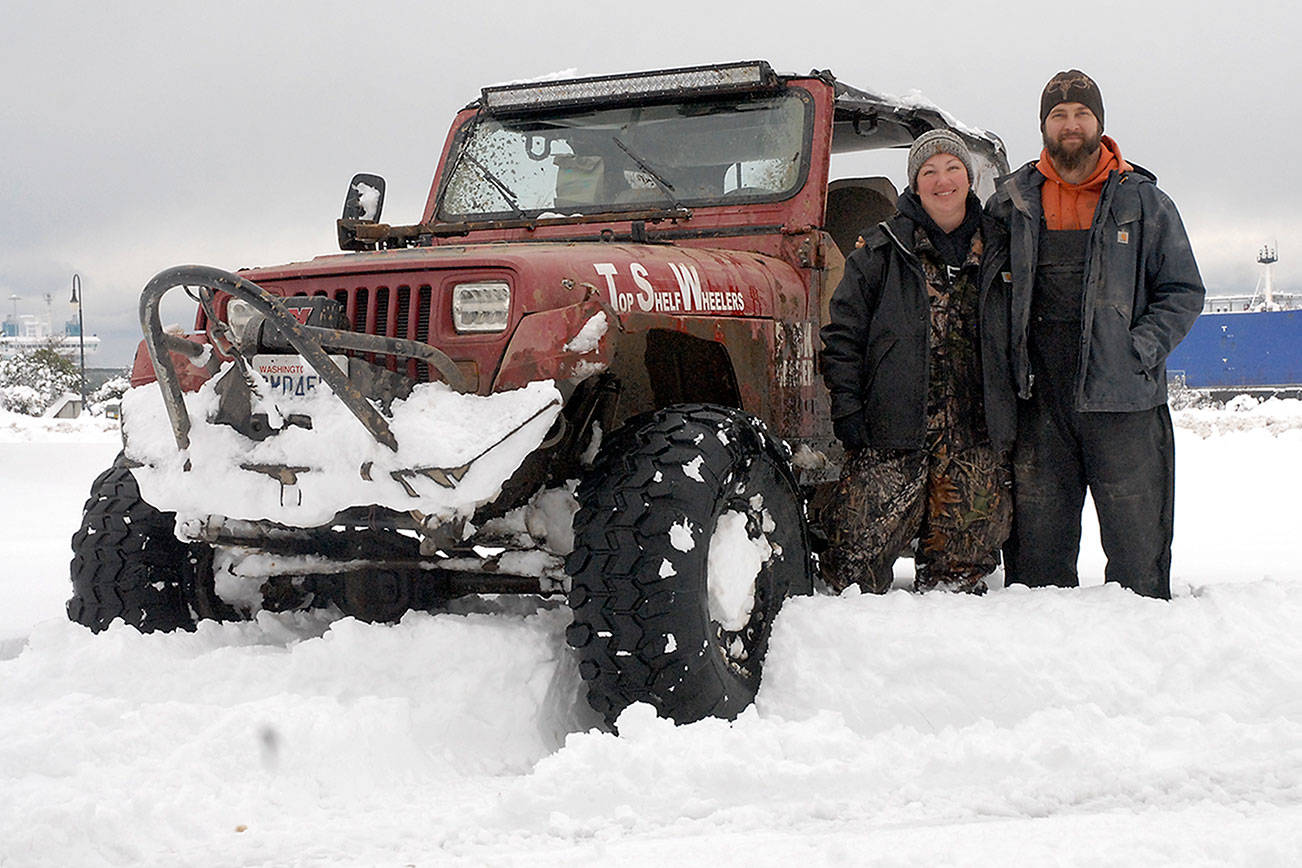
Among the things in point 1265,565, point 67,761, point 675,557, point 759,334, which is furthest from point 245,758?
point 1265,565

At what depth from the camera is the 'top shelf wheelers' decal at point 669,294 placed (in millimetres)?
3375

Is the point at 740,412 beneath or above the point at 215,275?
beneath

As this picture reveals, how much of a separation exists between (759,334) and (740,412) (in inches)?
20.0

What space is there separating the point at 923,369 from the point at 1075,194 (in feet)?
2.55

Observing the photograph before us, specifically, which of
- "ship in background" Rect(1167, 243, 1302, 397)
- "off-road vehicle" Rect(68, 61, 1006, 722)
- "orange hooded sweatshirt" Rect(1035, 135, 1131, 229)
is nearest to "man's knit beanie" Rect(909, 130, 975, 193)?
"orange hooded sweatshirt" Rect(1035, 135, 1131, 229)

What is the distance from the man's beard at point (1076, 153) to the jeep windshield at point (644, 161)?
2.88ft

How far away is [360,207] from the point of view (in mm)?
4848

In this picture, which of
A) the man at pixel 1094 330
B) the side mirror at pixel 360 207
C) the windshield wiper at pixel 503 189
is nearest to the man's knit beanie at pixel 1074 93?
the man at pixel 1094 330

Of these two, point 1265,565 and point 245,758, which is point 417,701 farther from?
point 1265,565

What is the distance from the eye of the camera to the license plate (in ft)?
10.3

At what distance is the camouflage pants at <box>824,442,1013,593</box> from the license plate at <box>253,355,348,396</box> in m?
1.92

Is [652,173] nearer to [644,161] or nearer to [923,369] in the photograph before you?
[644,161]

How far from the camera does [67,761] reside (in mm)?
2684

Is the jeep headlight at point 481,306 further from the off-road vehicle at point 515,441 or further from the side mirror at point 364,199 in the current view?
Result: the side mirror at point 364,199
